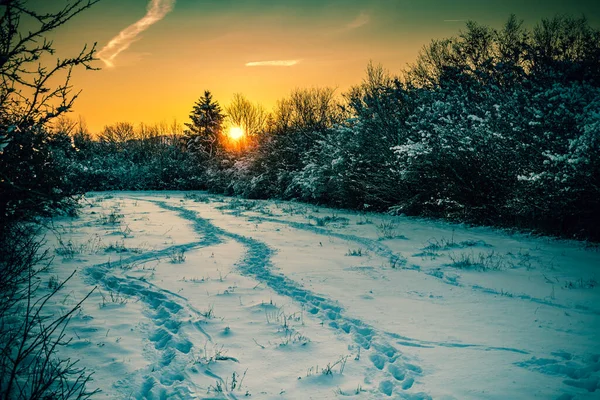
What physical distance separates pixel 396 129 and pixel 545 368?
42.5ft

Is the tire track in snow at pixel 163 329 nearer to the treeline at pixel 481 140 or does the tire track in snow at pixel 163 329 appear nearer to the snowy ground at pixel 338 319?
the snowy ground at pixel 338 319

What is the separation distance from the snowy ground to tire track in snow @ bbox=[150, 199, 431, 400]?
0.02 meters

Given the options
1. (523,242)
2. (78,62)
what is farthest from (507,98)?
(78,62)

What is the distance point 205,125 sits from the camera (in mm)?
45219

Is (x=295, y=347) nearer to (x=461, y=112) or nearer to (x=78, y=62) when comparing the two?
(x=78, y=62)

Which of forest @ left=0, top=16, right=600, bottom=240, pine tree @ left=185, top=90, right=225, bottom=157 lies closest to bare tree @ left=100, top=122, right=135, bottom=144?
pine tree @ left=185, top=90, right=225, bottom=157

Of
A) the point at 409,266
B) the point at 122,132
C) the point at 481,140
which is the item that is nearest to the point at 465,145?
the point at 481,140

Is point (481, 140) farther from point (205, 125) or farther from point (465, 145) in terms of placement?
point (205, 125)

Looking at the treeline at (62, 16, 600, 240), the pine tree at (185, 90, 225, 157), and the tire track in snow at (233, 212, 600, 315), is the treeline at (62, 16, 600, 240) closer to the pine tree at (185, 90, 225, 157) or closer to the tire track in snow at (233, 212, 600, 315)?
the tire track in snow at (233, 212, 600, 315)

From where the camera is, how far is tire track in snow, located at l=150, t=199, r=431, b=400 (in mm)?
3266

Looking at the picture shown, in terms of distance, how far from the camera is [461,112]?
1227 cm

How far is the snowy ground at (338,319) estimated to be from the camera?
326cm

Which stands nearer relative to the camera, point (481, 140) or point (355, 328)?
point (355, 328)

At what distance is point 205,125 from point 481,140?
130ft
